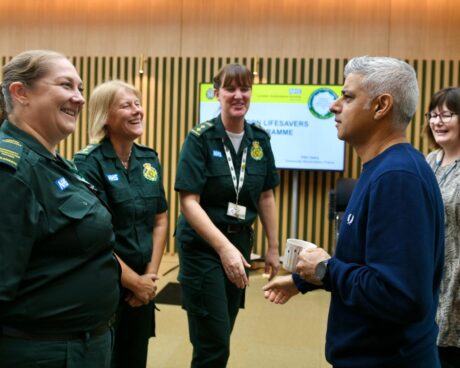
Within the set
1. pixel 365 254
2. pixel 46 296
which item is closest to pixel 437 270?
pixel 365 254

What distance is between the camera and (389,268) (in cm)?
132

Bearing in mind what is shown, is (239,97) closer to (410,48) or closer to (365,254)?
(365,254)

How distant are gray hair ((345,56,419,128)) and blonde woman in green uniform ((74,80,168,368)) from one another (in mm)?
1283

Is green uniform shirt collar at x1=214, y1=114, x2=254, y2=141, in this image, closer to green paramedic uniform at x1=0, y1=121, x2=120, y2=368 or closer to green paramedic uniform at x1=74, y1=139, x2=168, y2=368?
green paramedic uniform at x1=74, y1=139, x2=168, y2=368

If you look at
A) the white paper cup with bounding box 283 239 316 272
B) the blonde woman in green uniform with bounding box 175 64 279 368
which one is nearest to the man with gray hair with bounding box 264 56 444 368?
the white paper cup with bounding box 283 239 316 272

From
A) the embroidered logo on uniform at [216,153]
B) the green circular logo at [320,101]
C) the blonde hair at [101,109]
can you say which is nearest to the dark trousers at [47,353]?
the blonde hair at [101,109]

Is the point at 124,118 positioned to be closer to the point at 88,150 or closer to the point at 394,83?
the point at 88,150

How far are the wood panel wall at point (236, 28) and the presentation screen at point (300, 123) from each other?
0.64 metres

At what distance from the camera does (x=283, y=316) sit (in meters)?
4.68

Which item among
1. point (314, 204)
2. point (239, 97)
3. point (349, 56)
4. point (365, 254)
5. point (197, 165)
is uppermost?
point (349, 56)

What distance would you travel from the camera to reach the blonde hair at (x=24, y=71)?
166 cm

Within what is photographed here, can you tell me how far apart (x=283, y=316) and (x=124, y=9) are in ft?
15.3

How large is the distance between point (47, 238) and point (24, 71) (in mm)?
548

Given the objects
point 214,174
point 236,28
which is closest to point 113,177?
point 214,174
